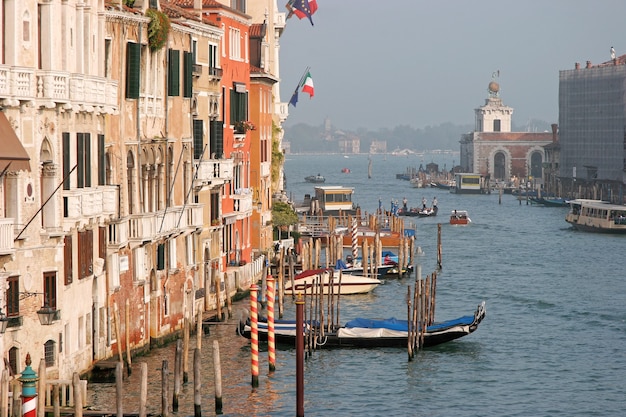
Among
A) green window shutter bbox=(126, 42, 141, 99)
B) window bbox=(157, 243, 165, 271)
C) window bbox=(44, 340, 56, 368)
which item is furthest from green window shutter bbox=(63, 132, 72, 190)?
window bbox=(157, 243, 165, 271)

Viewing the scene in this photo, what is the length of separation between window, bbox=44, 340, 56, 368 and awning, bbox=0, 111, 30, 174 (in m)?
3.22

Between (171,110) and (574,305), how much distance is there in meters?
16.7

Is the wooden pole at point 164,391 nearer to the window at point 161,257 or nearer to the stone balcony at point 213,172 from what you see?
the window at point 161,257

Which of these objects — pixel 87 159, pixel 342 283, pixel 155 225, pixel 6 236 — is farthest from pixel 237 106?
pixel 6 236

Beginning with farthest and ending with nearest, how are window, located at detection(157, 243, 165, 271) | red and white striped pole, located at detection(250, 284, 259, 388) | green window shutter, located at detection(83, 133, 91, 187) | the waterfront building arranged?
the waterfront building < window, located at detection(157, 243, 165, 271) < red and white striped pole, located at detection(250, 284, 259, 388) < green window shutter, located at detection(83, 133, 91, 187)

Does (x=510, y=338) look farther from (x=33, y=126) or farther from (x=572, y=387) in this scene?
(x=33, y=126)

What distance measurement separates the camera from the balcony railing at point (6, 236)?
1861 centimetres

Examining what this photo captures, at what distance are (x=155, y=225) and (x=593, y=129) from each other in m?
80.8

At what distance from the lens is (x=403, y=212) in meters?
82.4

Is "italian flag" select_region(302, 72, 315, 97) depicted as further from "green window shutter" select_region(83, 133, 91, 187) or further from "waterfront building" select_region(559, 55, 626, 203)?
"waterfront building" select_region(559, 55, 626, 203)

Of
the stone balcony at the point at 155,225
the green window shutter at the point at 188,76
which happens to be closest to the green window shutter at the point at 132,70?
the stone balcony at the point at 155,225

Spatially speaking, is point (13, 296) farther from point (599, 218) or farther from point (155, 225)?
point (599, 218)

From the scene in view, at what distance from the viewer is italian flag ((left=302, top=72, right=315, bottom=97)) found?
55.7 meters

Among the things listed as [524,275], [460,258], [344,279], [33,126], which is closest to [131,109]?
[33,126]
